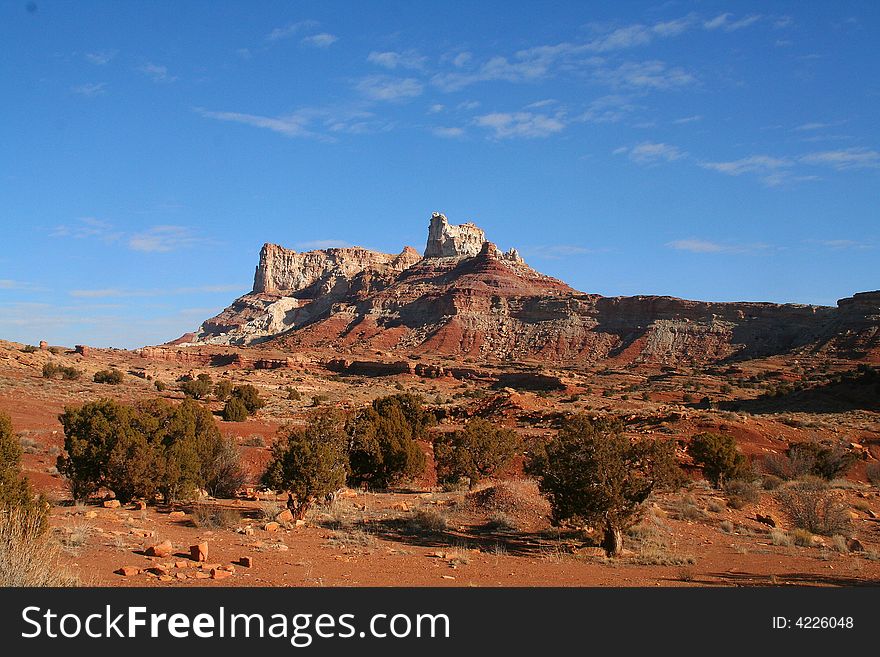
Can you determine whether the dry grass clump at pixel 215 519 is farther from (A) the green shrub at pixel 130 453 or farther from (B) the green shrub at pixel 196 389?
(B) the green shrub at pixel 196 389

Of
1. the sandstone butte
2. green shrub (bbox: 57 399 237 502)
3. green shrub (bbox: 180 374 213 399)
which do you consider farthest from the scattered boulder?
the sandstone butte

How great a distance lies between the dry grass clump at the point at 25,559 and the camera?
260 inches

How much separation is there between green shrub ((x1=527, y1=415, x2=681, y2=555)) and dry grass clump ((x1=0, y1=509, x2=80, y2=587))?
8.66 meters

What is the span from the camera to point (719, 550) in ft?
42.9

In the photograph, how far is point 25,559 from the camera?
22.6 feet

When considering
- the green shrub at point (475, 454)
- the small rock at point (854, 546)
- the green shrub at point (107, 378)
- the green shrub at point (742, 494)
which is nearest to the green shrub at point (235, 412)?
the green shrub at point (475, 454)

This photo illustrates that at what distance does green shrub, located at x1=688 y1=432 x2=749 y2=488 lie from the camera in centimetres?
2381

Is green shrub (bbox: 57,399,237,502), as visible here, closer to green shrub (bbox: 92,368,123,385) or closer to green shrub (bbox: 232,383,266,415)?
green shrub (bbox: 232,383,266,415)

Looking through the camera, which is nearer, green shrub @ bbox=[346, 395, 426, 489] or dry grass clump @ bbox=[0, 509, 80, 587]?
dry grass clump @ bbox=[0, 509, 80, 587]

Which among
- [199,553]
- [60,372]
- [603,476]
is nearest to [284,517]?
[199,553]

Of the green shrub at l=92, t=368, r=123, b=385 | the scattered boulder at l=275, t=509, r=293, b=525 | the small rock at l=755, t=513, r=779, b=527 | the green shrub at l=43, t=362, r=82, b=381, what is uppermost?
the green shrub at l=43, t=362, r=82, b=381

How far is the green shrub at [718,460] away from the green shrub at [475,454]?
6.93 m

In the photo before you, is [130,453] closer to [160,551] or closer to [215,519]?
[215,519]
